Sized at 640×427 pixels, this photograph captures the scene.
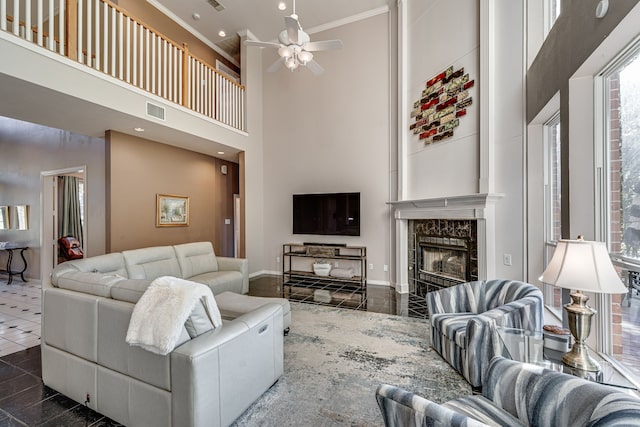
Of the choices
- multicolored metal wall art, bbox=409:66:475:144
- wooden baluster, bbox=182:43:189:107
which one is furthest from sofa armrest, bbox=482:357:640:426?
wooden baluster, bbox=182:43:189:107

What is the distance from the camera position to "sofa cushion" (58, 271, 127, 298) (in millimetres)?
1970

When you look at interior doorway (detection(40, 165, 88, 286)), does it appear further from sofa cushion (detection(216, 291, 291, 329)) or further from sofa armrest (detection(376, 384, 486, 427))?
sofa armrest (detection(376, 384, 486, 427))

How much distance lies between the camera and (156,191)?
5129mm

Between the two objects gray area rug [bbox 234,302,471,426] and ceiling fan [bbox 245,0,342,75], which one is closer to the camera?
gray area rug [bbox 234,302,471,426]

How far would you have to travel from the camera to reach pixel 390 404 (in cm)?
104

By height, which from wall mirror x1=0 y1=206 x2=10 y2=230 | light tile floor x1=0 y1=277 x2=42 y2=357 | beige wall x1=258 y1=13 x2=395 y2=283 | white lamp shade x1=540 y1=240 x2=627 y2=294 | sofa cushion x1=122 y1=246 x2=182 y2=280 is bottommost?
light tile floor x1=0 y1=277 x2=42 y2=357

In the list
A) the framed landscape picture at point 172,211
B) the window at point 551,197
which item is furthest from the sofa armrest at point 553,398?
the framed landscape picture at point 172,211

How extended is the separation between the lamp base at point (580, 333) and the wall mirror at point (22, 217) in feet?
29.3

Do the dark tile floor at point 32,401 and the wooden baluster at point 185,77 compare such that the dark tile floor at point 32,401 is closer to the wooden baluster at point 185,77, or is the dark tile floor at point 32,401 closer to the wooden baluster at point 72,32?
the wooden baluster at point 72,32

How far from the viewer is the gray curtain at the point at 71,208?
639 centimetres

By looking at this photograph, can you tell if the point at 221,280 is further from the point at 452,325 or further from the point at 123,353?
the point at 452,325

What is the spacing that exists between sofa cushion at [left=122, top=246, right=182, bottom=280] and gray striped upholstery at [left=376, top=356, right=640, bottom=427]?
3.64m

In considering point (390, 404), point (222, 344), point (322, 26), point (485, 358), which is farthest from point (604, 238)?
point (322, 26)

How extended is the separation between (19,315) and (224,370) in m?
4.37
